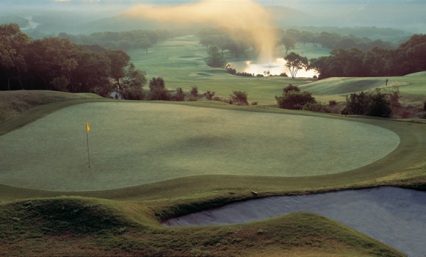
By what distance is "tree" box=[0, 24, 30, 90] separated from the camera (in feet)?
210

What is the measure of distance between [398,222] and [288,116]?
20539 mm

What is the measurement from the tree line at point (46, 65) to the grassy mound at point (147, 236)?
54.0 m

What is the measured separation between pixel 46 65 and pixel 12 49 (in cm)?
563

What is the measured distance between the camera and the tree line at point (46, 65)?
66188 mm

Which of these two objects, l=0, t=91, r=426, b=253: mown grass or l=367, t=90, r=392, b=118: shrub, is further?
l=367, t=90, r=392, b=118: shrub

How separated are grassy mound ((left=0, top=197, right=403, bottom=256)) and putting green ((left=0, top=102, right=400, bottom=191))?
5856mm

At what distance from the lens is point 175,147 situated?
1167 inches

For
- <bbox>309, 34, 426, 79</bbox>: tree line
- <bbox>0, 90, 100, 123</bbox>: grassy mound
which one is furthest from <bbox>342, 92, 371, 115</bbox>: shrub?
<bbox>309, 34, 426, 79</bbox>: tree line

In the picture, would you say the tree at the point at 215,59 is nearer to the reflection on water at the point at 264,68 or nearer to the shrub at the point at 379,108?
the reflection on water at the point at 264,68

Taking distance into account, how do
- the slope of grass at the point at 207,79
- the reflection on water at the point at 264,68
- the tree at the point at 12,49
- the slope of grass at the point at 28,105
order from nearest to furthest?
the slope of grass at the point at 28,105 < the tree at the point at 12,49 < the slope of grass at the point at 207,79 < the reflection on water at the point at 264,68

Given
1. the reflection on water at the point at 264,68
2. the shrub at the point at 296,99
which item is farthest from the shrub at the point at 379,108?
the reflection on water at the point at 264,68

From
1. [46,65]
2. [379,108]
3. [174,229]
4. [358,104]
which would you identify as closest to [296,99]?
[358,104]

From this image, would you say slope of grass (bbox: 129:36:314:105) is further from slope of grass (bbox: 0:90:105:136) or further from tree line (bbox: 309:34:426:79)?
slope of grass (bbox: 0:90:105:136)

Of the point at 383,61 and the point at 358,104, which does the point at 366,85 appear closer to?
the point at 358,104
